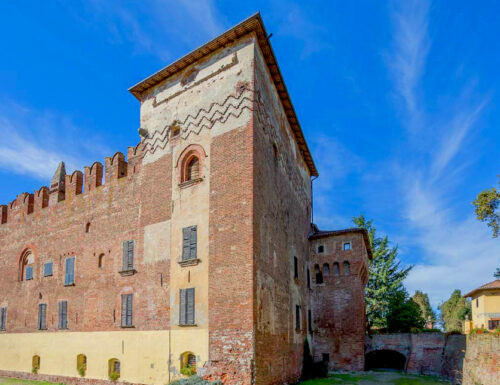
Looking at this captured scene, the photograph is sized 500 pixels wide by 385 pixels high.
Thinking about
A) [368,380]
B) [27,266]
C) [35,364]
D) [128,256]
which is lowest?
[368,380]

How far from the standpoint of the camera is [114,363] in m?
17.0

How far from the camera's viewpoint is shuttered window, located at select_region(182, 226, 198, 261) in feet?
50.2

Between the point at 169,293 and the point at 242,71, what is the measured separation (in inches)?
361

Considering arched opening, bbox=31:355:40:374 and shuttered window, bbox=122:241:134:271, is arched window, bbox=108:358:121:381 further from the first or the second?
arched opening, bbox=31:355:40:374

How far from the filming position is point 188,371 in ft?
46.2

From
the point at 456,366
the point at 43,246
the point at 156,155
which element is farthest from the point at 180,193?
the point at 456,366

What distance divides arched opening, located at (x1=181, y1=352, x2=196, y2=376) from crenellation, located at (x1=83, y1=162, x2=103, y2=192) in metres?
10.4

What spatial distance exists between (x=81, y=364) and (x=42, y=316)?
174 inches

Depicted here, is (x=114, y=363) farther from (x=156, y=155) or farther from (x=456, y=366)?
(x=456, y=366)

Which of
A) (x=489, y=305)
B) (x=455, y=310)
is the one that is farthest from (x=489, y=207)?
(x=455, y=310)

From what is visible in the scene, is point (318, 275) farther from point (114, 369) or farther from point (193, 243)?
point (114, 369)

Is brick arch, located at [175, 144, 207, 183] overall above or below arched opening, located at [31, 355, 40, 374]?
above

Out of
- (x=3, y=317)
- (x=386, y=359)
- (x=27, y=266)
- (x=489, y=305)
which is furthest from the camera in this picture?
(x=489, y=305)

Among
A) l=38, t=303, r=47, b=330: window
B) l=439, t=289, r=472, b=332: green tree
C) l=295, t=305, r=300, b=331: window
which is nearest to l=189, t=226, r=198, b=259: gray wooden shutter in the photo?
l=295, t=305, r=300, b=331: window
